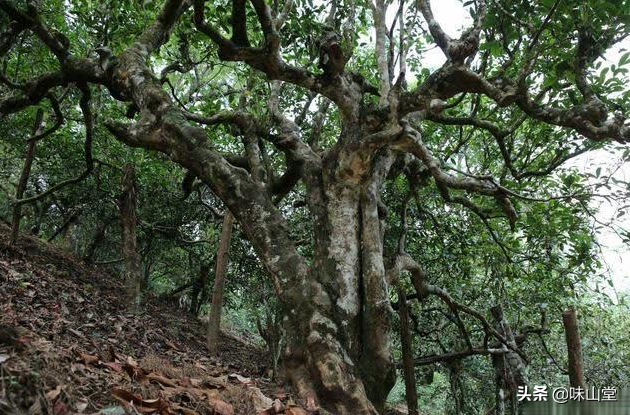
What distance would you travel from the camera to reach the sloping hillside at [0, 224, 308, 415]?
1.96 m

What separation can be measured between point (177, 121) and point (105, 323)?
2340mm

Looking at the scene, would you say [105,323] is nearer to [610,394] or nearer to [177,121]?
[177,121]

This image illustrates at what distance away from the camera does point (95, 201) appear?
9.46 m

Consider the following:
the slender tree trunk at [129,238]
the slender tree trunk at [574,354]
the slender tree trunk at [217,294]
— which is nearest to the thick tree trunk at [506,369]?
the slender tree trunk at [574,354]

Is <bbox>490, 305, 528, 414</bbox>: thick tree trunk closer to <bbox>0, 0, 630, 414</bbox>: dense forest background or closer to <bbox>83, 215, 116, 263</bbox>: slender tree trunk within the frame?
<bbox>0, 0, 630, 414</bbox>: dense forest background

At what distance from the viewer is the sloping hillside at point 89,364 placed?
1.96 meters

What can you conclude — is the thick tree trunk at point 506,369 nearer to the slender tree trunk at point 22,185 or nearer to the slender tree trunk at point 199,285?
the slender tree trunk at point 199,285

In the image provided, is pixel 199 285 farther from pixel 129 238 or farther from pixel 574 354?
pixel 574 354

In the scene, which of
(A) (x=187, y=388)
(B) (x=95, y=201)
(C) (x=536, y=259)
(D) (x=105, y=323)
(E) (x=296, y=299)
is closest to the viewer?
(A) (x=187, y=388)

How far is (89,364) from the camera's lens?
2.68 m

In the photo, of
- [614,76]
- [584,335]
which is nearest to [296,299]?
[614,76]

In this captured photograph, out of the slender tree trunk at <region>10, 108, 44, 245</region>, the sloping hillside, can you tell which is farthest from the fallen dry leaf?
the slender tree trunk at <region>10, 108, 44, 245</region>

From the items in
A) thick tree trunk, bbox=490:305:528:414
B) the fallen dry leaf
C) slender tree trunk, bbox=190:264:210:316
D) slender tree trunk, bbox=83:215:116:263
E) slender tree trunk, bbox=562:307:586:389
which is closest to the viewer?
the fallen dry leaf

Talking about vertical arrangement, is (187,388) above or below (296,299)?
below
